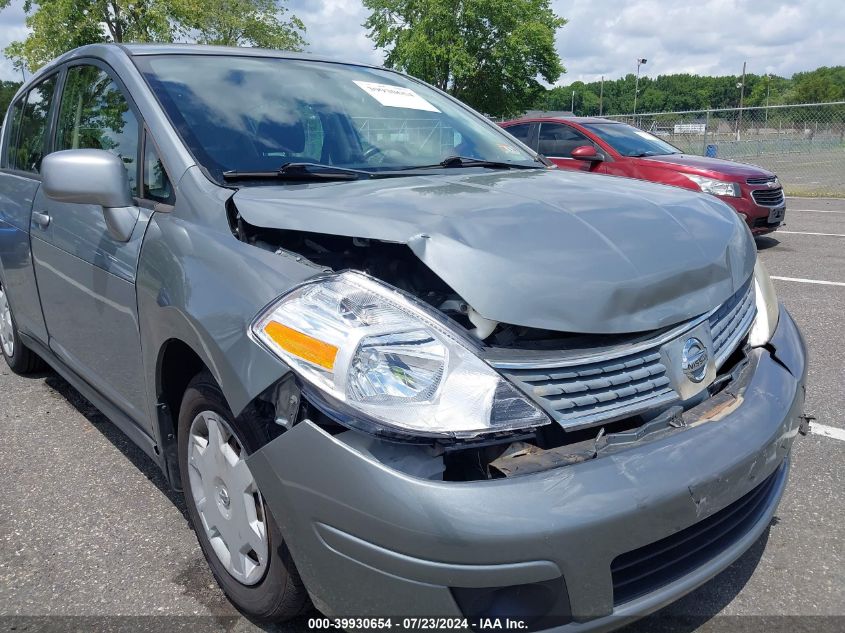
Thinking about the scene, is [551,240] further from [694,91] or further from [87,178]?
[694,91]

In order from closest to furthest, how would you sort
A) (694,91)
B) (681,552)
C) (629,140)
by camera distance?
(681,552), (629,140), (694,91)

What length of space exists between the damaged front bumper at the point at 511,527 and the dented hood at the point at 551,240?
34cm

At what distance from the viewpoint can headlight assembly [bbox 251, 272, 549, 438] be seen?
1.52m


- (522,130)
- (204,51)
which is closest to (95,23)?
(522,130)

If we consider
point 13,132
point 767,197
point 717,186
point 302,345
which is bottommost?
point 767,197

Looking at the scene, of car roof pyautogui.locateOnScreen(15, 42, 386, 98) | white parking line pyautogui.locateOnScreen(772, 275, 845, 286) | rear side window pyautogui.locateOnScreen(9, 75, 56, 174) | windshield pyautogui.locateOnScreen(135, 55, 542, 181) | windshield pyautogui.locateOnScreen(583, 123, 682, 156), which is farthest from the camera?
windshield pyautogui.locateOnScreen(583, 123, 682, 156)

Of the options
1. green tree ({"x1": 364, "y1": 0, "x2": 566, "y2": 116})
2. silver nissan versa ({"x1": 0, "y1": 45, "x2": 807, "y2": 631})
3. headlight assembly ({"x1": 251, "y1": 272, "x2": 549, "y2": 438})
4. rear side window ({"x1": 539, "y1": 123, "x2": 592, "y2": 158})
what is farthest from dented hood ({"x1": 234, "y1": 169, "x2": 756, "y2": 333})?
green tree ({"x1": 364, "y1": 0, "x2": 566, "y2": 116})

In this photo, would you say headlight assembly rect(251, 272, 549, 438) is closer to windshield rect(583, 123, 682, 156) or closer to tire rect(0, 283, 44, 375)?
tire rect(0, 283, 44, 375)

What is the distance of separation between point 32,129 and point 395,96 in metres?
1.93

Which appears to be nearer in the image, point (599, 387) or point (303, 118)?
point (599, 387)

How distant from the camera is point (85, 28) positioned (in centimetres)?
1872

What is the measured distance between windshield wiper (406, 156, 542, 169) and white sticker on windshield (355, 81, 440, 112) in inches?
15.5

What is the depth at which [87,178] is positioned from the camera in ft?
7.25

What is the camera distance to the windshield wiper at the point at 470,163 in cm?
279
